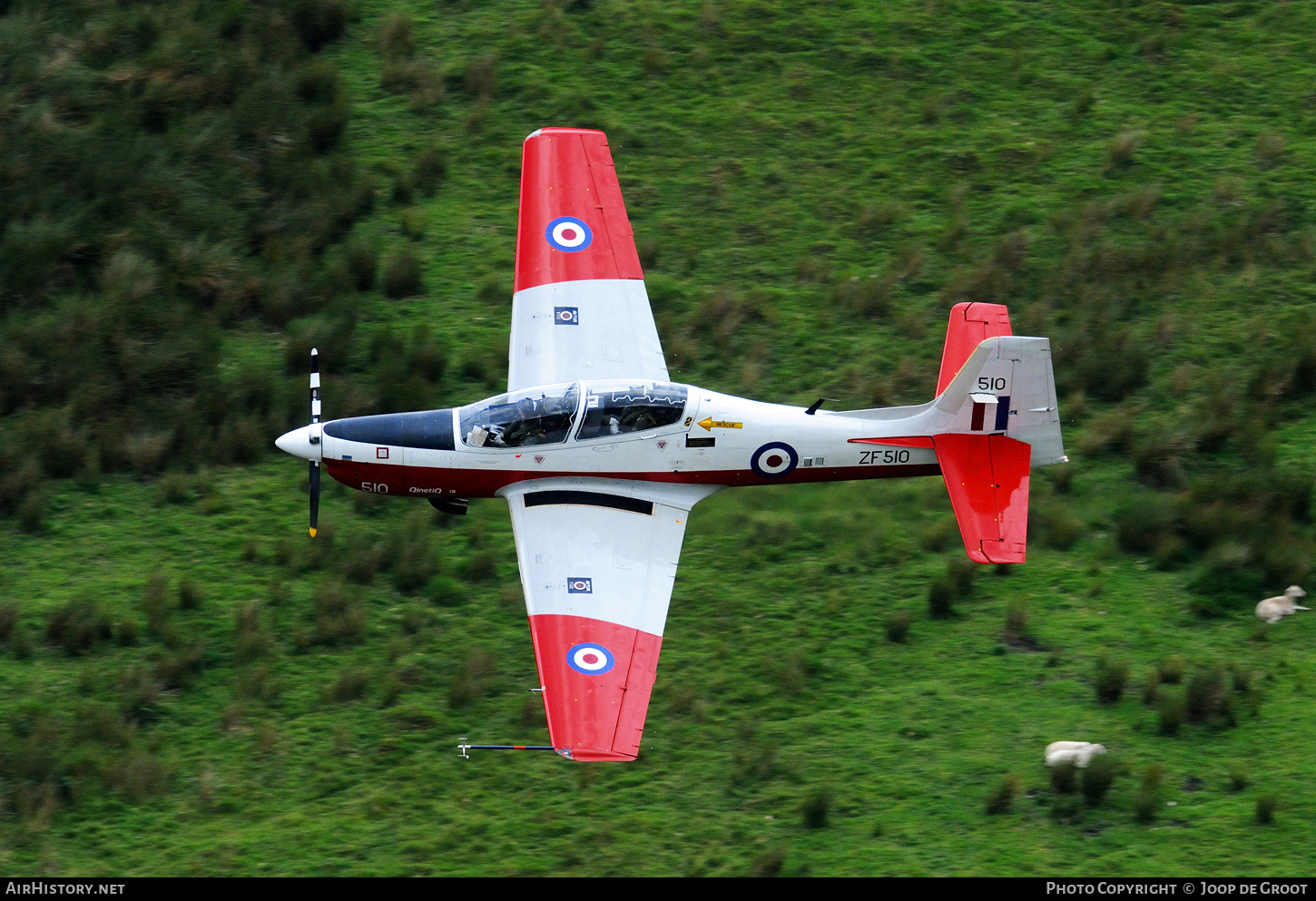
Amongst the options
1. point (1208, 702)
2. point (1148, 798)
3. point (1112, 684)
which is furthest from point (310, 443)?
point (1208, 702)

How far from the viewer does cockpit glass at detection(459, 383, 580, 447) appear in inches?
532

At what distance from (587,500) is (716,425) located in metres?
1.54

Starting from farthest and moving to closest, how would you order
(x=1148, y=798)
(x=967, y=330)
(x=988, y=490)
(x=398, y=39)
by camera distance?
(x=398, y=39) → (x=967, y=330) → (x=988, y=490) → (x=1148, y=798)

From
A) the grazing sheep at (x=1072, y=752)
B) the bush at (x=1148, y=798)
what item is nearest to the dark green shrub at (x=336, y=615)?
the grazing sheep at (x=1072, y=752)

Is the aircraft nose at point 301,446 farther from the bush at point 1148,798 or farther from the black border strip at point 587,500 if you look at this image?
the bush at point 1148,798

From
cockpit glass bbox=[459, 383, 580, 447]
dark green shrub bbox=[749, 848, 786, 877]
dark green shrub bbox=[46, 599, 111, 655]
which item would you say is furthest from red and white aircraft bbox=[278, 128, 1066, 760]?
dark green shrub bbox=[46, 599, 111, 655]

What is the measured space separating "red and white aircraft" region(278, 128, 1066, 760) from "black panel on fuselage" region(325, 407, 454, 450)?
1 cm

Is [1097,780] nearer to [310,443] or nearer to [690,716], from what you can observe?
[690,716]

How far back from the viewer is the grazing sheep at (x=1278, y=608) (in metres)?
14.3

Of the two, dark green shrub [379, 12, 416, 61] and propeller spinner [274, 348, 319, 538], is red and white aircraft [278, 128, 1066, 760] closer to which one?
propeller spinner [274, 348, 319, 538]

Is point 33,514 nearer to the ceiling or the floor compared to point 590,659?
nearer to the ceiling

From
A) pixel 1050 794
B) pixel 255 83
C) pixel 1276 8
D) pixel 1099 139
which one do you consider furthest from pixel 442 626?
pixel 1276 8

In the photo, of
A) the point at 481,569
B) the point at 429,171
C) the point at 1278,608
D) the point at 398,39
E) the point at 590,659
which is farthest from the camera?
the point at 398,39

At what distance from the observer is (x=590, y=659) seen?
38.9ft
